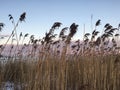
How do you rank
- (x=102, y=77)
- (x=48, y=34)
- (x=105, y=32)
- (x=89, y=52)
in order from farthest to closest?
(x=89, y=52), (x=105, y=32), (x=102, y=77), (x=48, y=34)

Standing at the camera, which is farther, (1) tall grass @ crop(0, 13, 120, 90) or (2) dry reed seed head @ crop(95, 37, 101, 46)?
(2) dry reed seed head @ crop(95, 37, 101, 46)

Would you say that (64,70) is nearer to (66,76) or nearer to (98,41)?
(66,76)

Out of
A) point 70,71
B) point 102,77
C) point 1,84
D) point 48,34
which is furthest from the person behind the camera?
point 70,71

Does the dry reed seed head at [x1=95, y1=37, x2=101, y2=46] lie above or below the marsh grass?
above

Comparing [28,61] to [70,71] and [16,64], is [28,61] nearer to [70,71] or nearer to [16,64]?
[16,64]

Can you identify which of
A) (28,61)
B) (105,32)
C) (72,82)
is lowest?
(72,82)

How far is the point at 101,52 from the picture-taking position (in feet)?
21.8

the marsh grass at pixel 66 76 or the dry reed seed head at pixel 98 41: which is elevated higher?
the dry reed seed head at pixel 98 41

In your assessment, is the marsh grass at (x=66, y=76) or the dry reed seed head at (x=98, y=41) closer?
the marsh grass at (x=66, y=76)

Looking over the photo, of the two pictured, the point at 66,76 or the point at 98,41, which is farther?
the point at 98,41

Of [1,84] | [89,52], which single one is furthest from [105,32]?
[1,84]

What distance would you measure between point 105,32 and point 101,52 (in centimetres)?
93

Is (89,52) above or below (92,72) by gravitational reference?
above

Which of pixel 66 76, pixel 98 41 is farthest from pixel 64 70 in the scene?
pixel 98 41
